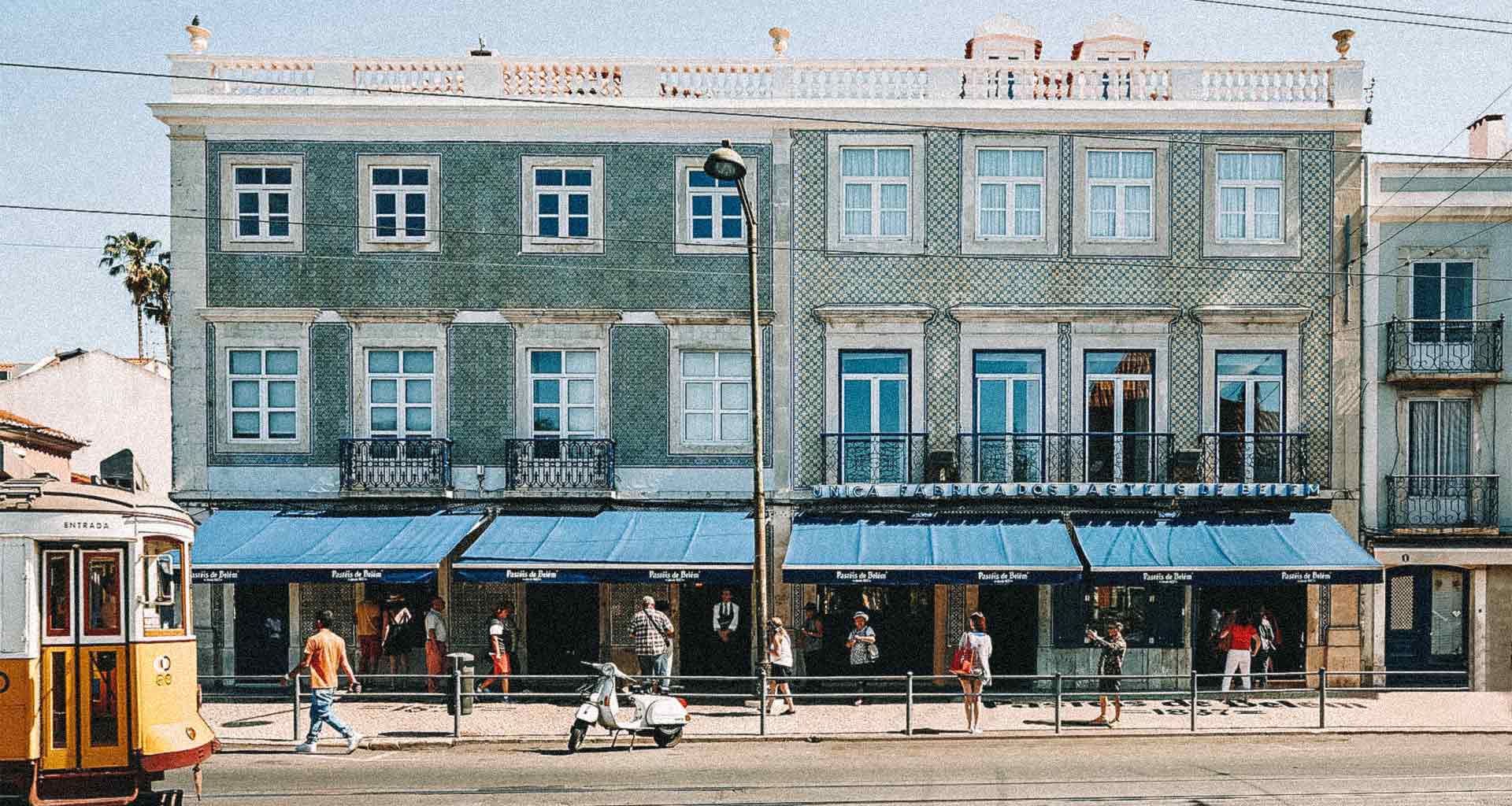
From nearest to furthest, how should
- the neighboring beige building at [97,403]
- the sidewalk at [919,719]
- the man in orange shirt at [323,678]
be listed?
the man in orange shirt at [323,678], the sidewalk at [919,719], the neighboring beige building at [97,403]

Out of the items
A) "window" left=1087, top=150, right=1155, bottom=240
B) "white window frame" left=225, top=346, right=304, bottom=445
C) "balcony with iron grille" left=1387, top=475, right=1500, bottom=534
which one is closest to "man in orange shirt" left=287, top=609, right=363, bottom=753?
"white window frame" left=225, top=346, right=304, bottom=445

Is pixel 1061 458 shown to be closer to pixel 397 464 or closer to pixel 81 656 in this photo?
pixel 397 464

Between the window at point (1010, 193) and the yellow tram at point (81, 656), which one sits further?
the window at point (1010, 193)

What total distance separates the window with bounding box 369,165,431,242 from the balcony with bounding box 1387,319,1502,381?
1623cm

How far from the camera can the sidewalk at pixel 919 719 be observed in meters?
15.6

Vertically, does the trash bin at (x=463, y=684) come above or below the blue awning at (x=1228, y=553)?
below

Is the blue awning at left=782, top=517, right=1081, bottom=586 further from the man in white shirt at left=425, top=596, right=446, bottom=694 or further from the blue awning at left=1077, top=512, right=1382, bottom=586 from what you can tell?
the man in white shirt at left=425, top=596, right=446, bottom=694

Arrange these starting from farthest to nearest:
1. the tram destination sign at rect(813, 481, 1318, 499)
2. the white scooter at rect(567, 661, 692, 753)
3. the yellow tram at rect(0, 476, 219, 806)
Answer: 1. the tram destination sign at rect(813, 481, 1318, 499)
2. the white scooter at rect(567, 661, 692, 753)
3. the yellow tram at rect(0, 476, 219, 806)

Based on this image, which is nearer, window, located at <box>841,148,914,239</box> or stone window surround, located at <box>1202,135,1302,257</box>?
stone window surround, located at <box>1202,135,1302,257</box>

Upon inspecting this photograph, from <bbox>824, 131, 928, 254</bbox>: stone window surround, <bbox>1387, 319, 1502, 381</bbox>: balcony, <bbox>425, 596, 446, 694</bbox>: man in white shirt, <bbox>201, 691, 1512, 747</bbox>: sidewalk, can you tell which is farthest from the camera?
<bbox>824, 131, 928, 254</bbox>: stone window surround

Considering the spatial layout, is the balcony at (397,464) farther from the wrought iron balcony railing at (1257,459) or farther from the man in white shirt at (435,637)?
the wrought iron balcony railing at (1257,459)

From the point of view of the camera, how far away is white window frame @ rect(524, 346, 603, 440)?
20156 mm

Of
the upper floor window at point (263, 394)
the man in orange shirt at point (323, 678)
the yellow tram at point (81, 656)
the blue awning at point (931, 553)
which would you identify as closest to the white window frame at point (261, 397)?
the upper floor window at point (263, 394)

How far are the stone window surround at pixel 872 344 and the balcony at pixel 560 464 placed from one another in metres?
3.57
